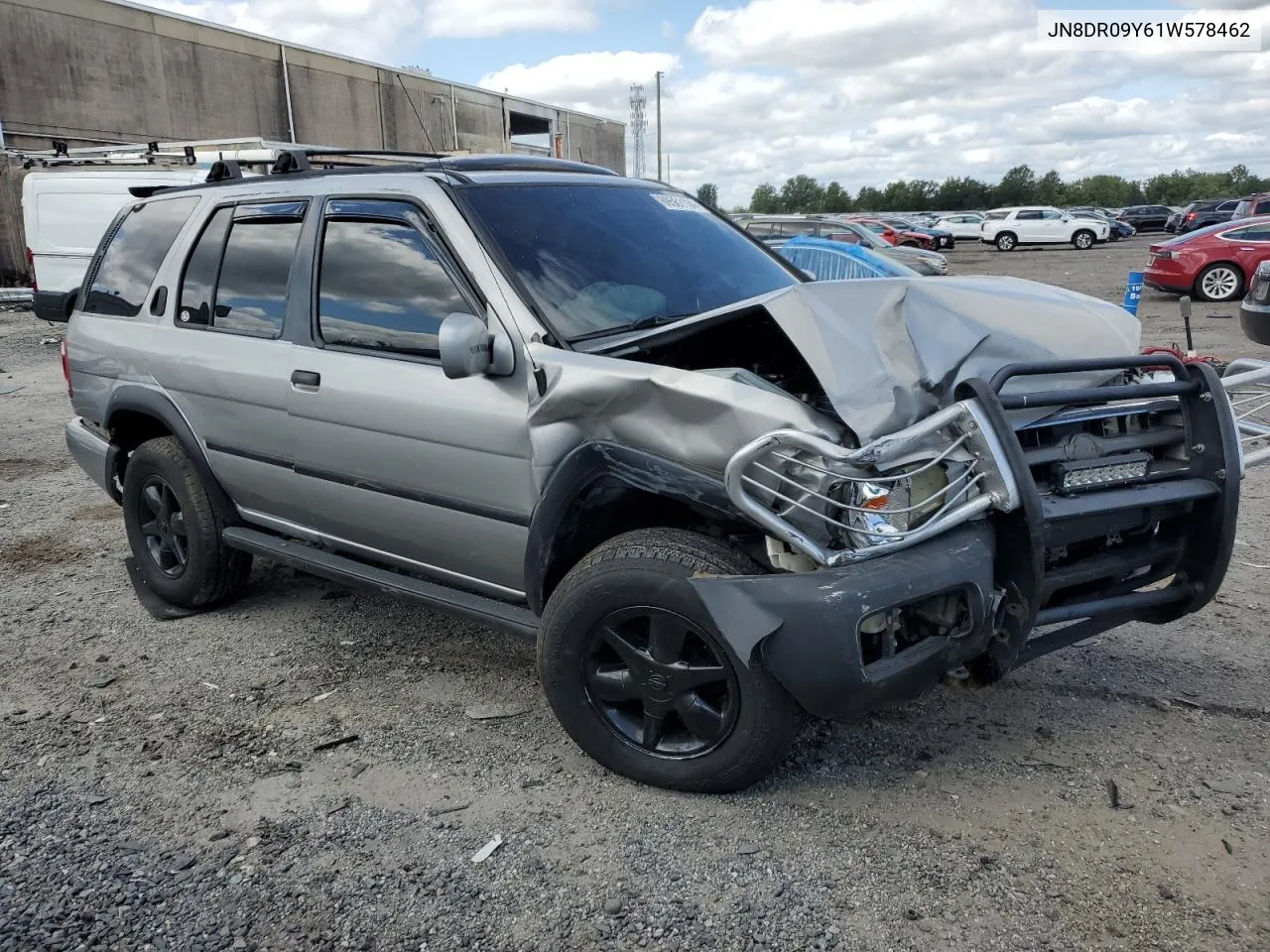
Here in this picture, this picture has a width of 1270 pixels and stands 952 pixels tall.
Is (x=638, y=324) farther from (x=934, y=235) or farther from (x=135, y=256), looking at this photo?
(x=934, y=235)

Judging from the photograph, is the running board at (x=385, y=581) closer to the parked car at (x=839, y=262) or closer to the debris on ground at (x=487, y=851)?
the debris on ground at (x=487, y=851)

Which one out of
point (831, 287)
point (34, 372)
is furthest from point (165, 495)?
point (34, 372)

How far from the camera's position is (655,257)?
146 inches

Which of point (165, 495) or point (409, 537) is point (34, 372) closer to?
point (165, 495)

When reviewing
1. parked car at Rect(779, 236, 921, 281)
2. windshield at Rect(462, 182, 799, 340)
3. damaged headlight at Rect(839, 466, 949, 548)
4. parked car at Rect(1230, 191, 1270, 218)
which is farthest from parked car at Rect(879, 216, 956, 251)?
damaged headlight at Rect(839, 466, 949, 548)

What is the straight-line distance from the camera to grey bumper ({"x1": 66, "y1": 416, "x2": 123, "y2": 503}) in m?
4.79

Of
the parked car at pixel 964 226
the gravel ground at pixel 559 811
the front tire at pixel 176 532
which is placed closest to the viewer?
the gravel ground at pixel 559 811

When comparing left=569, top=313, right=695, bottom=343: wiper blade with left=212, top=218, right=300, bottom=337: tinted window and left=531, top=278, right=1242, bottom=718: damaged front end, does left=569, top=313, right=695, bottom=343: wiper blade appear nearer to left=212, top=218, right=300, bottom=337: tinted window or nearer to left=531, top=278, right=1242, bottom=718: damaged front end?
left=531, top=278, right=1242, bottom=718: damaged front end

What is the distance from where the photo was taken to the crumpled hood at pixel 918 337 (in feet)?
8.84

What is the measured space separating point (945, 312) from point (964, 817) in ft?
4.85

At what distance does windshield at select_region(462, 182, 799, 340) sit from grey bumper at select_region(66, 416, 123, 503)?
2525 millimetres

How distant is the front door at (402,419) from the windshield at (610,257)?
234 millimetres

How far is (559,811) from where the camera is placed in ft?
9.66

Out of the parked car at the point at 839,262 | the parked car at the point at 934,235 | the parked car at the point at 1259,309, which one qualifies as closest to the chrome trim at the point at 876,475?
the parked car at the point at 1259,309
